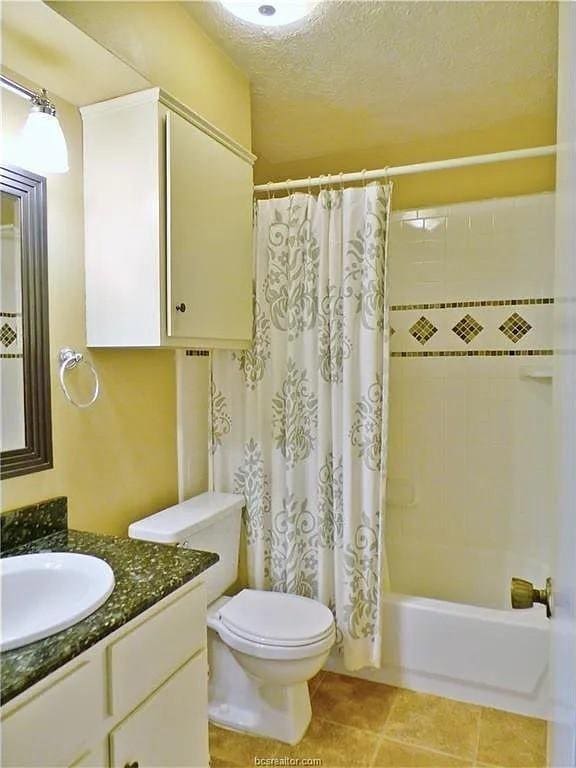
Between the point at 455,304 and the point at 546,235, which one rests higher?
the point at 546,235

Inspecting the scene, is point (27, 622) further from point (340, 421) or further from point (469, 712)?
point (469, 712)

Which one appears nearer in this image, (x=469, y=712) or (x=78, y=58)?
(x=78, y=58)

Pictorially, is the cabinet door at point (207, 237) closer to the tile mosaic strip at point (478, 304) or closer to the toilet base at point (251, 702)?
the tile mosaic strip at point (478, 304)

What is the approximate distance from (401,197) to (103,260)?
176cm

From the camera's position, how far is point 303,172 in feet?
9.43

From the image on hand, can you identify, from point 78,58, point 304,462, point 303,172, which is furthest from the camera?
point 303,172

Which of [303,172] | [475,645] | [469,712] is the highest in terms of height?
[303,172]

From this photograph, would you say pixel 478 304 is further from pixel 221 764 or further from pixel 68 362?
pixel 221 764

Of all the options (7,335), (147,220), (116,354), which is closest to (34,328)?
(7,335)

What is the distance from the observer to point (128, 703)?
1.05 metres

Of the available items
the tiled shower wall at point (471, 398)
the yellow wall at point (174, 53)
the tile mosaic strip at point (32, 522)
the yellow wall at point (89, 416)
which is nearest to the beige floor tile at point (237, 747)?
the yellow wall at point (89, 416)

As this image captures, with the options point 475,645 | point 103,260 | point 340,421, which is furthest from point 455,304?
point 103,260

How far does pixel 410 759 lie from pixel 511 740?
387 mm

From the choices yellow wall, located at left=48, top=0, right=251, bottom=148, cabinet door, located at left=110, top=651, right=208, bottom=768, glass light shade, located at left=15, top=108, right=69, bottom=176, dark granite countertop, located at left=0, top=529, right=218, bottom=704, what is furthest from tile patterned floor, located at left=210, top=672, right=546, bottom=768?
yellow wall, located at left=48, top=0, right=251, bottom=148
